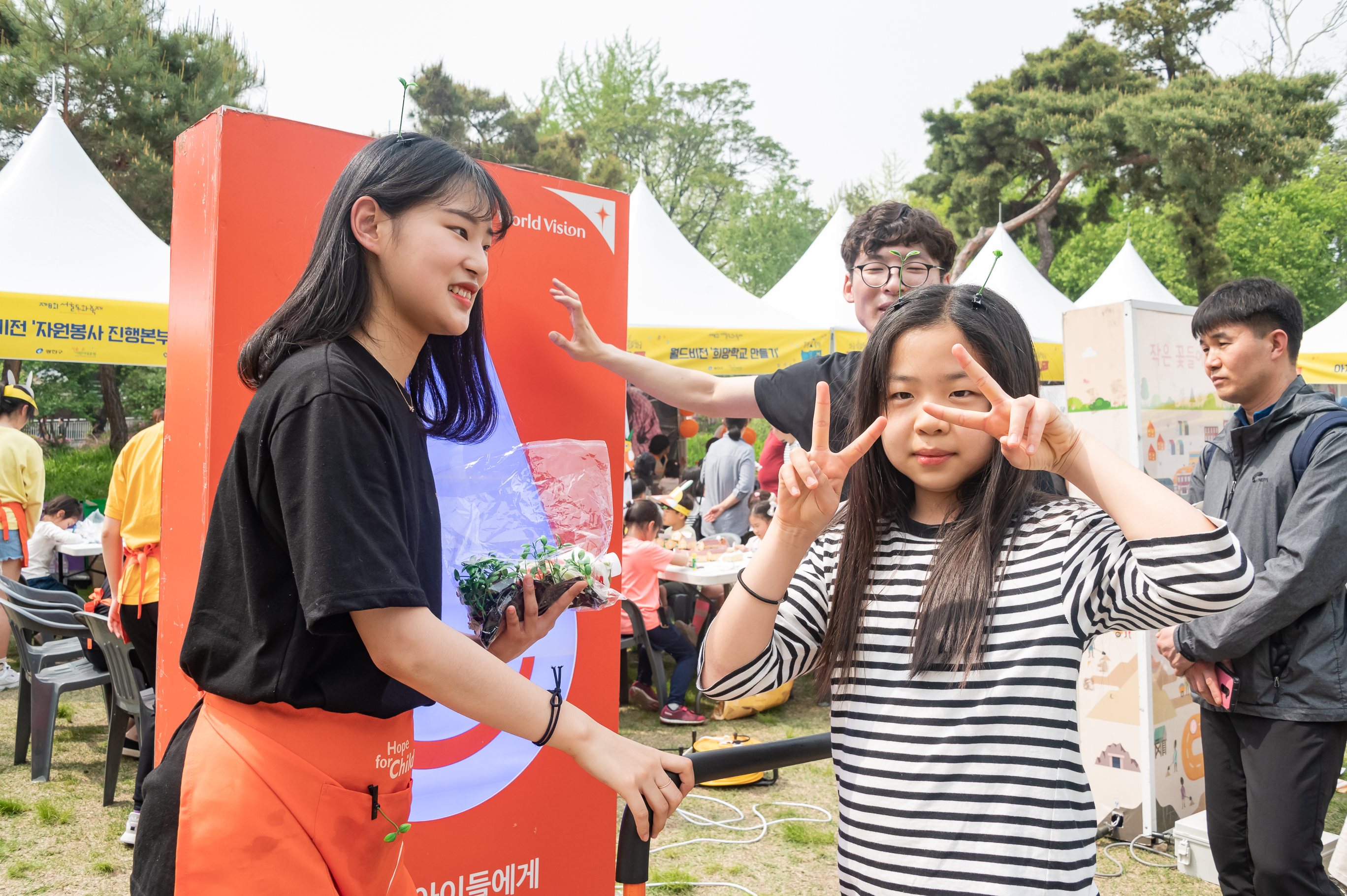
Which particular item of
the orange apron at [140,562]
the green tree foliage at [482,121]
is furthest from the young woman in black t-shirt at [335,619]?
the green tree foliage at [482,121]

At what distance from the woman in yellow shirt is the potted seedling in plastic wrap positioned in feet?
19.4

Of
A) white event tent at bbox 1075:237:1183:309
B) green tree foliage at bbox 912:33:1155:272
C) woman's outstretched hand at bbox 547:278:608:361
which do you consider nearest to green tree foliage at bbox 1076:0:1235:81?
green tree foliage at bbox 912:33:1155:272

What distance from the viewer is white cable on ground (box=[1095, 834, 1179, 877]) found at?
147 inches

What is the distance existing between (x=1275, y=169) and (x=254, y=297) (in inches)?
708

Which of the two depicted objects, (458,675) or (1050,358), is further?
(1050,358)

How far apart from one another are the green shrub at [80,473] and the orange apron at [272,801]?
50.0ft

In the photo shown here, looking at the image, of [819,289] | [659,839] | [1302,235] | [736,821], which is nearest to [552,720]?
[659,839]

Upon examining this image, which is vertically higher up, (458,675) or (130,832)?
(458,675)

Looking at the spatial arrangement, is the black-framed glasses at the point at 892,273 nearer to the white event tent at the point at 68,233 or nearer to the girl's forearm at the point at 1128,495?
the girl's forearm at the point at 1128,495

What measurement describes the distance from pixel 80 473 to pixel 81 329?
12.3 metres

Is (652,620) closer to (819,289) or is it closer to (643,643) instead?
(643,643)

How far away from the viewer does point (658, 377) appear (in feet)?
7.76

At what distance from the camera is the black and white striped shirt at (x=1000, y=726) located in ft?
3.95

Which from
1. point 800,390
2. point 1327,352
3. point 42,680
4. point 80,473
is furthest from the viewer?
point 80,473
